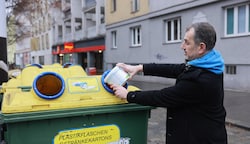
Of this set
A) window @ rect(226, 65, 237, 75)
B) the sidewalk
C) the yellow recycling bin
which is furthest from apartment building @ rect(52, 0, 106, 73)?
the yellow recycling bin

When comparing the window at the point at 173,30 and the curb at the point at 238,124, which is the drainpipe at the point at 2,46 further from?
the window at the point at 173,30

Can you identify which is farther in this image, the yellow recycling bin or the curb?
the curb

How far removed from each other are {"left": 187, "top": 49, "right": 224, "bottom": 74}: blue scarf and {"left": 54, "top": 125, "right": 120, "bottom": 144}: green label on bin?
0.94 metres

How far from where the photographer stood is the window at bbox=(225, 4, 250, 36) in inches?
409

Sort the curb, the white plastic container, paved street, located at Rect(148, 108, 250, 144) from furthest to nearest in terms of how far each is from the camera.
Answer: the curb
paved street, located at Rect(148, 108, 250, 144)
the white plastic container

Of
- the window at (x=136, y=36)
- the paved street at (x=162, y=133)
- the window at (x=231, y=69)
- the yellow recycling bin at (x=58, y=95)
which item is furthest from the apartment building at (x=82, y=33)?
the yellow recycling bin at (x=58, y=95)

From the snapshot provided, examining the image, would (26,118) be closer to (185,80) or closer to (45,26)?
(185,80)

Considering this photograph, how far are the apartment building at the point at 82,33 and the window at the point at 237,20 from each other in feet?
39.4

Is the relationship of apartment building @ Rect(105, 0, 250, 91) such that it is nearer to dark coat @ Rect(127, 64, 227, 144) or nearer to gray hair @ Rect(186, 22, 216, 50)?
dark coat @ Rect(127, 64, 227, 144)

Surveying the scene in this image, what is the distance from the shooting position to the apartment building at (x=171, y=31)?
415 inches

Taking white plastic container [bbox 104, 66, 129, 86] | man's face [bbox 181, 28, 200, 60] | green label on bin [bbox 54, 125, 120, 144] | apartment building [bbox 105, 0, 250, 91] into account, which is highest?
apartment building [bbox 105, 0, 250, 91]

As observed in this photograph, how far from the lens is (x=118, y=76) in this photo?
239 centimetres

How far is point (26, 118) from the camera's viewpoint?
6.84 feet

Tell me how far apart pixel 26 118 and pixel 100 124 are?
2.02 ft
